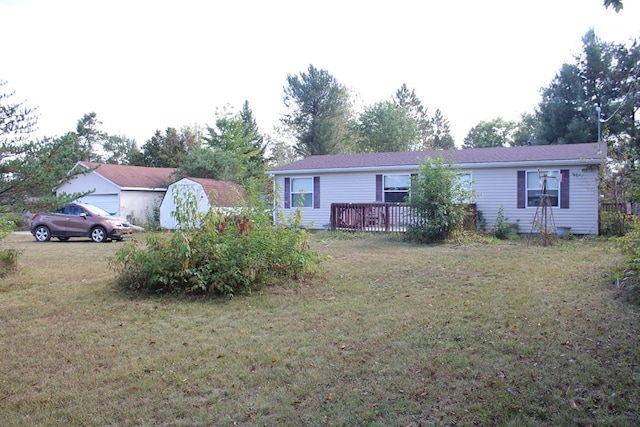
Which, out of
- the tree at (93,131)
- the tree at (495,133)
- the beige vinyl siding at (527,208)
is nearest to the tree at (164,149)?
the tree at (93,131)

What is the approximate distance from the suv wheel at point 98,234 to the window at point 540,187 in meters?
13.3

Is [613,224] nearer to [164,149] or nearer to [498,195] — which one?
[498,195]

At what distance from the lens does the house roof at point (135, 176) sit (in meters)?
23.2

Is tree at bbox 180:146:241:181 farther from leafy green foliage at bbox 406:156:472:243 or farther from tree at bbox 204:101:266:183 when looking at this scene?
leafy green foliage at bbox 406:156:472:243

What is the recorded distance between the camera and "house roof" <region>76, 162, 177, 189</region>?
76.0ft

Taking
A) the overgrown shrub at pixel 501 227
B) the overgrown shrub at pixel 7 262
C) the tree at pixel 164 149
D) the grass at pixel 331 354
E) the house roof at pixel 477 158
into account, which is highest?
the tree at pixel 164 149

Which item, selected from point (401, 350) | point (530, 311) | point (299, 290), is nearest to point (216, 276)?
point (299, 290)

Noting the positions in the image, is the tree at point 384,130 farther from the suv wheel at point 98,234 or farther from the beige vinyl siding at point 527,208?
the suv wheel at point 98,234

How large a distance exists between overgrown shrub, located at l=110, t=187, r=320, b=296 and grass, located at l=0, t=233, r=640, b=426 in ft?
0.92

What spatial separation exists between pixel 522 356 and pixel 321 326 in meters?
1.89

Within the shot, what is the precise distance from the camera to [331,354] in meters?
4.08

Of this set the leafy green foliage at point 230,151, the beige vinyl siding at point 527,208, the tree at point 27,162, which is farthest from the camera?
the leafy green foliage at point 230,151

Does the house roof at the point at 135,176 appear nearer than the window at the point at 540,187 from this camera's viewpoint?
No

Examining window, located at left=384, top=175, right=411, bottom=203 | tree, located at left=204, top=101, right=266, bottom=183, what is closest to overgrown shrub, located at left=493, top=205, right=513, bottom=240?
window, located at left=384, top=175, right=411, bottom=203
